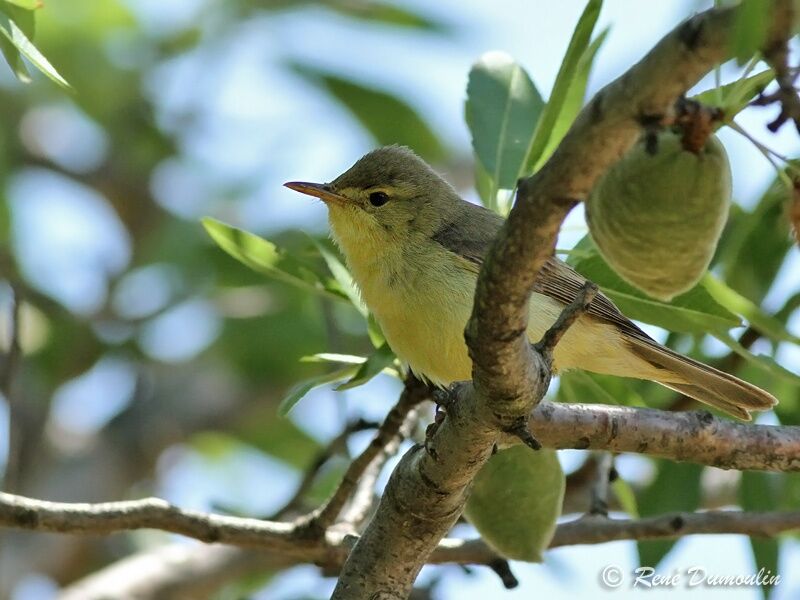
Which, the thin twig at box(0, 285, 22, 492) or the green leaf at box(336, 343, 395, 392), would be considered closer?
the green leaf at box(336, 343, 395, 392)

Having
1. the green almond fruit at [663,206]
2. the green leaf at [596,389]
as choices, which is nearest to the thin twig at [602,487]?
the green leaf at [596,389]

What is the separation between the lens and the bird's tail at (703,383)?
4.16 metres

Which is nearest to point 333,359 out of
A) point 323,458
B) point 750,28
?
point 323,458

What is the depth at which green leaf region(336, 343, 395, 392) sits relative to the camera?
3.59m

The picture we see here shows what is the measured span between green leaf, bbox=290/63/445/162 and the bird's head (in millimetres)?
2241

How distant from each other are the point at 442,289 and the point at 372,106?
348 cm

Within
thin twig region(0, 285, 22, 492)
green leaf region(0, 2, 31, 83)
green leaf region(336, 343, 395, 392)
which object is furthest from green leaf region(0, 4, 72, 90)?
thin twig region(0, 285, 22, 492)

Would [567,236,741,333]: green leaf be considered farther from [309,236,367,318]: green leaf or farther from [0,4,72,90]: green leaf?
[0,4,72,90]: green leaf

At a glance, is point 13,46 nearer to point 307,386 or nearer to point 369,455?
point 307,386

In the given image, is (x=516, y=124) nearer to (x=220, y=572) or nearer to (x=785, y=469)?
(x=785, y=469)

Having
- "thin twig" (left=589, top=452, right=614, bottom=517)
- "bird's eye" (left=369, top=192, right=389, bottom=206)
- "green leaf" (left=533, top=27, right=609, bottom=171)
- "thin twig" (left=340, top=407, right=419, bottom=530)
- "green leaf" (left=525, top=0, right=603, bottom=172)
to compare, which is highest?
"green leaf" (left=533, top=27, right=609, bottom=171)

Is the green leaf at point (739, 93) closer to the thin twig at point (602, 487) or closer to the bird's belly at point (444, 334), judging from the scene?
the bird's belly at point (444, 334)

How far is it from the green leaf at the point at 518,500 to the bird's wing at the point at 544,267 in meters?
0.91

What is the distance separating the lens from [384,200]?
4961 mm
